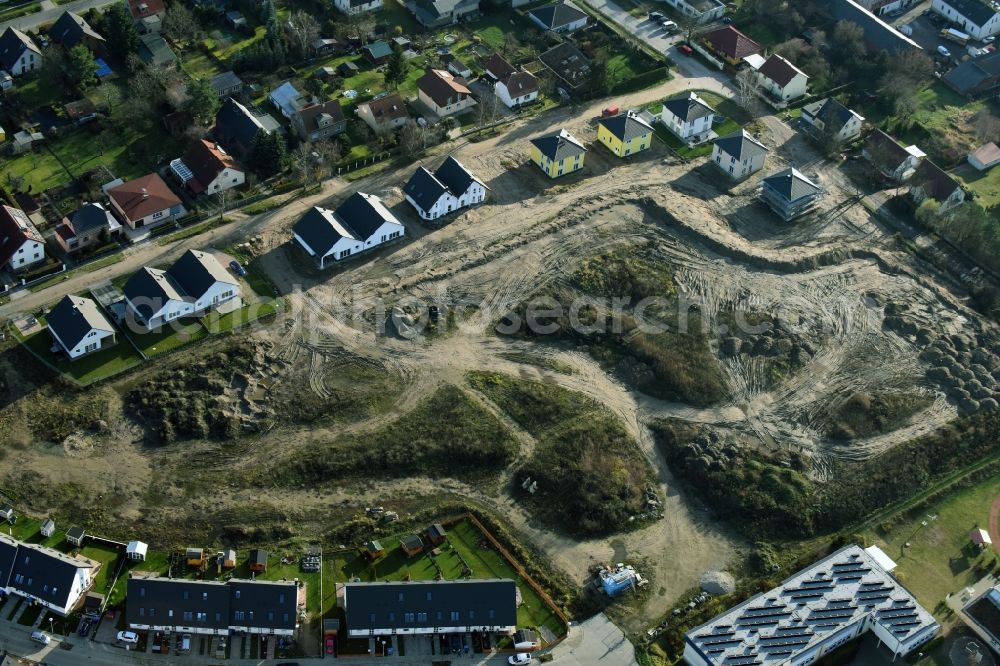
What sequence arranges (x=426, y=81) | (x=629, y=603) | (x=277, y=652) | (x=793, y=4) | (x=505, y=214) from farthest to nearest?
(x=793, y=4) < (x=426, y=81) < (x=505, y=214) < (x=629, y=603) < (x=277, y=652)

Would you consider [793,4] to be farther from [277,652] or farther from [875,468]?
[277,652]

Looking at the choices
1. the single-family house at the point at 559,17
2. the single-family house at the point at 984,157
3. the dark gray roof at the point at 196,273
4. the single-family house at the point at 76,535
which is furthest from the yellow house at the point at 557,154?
the single-family house at the point at 76,535

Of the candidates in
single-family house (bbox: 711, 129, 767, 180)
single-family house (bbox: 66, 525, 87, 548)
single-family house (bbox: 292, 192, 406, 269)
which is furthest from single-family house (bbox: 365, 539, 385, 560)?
single-family house (bbox: 711, 129, 767, 180)

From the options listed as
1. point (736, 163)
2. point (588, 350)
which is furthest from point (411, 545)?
point (736, 163)

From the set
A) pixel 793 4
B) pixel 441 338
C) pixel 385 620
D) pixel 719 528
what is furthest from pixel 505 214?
pixel 793 4

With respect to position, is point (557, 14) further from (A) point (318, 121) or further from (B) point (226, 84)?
(B) point (226, 84)

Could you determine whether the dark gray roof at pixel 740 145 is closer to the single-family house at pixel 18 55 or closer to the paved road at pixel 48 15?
the paved road at pixel 48 15
